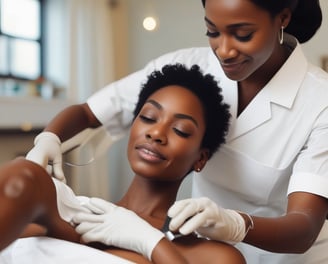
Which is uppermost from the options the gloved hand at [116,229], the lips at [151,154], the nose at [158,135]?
the nose at [158,135]

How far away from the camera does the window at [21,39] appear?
2.88 m

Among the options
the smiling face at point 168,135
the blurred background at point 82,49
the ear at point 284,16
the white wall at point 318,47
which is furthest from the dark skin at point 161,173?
the blurred background at point 82,49

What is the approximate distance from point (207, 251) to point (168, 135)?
0.85 feet

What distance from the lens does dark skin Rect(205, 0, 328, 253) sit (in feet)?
3.35

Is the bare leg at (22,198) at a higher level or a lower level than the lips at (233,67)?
lower

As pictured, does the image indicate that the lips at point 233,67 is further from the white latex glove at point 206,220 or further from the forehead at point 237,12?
the white latex glove at point 206,220

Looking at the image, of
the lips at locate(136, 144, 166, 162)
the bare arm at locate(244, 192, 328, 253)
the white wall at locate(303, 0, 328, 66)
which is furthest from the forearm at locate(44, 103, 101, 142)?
the white wall at locate(303, 0, 328, 66)

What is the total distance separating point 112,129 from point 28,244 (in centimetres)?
64

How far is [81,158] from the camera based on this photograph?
198 centimetres

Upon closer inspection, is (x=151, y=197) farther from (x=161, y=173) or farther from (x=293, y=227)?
(x=293, y=227)

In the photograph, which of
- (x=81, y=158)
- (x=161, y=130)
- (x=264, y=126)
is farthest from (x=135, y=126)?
(x=81, y=158)

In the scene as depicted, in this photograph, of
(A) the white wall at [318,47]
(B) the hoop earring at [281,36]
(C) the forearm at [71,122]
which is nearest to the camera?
(B) the hoop earring at [281,36]

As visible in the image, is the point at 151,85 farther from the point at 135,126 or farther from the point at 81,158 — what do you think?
the point at 81,158

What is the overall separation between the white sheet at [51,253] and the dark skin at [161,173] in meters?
0.02
